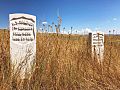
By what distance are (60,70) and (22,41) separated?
3.07 feet

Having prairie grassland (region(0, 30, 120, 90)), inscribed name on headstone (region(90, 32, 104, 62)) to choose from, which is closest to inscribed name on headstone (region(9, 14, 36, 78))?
prairie grassland (region(0, 30, 120, 90))

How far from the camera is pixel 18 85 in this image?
4.08m

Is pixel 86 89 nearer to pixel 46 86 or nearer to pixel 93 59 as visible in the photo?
pixel 46 86

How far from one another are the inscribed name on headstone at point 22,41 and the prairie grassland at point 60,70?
16cm

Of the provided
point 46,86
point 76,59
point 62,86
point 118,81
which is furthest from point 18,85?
point 118,81

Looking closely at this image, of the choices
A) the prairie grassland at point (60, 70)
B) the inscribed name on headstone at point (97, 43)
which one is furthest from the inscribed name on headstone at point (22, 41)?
the inscribed name on headstone at point (97, 43)

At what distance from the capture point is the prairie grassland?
4184 millimetres

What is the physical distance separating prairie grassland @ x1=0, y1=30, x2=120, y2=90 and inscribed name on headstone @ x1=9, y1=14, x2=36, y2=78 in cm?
16

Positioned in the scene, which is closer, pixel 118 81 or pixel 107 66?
pixel 118 81

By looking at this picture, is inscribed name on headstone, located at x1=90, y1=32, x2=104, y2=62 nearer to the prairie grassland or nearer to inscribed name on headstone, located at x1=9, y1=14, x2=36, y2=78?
the prairie grassland

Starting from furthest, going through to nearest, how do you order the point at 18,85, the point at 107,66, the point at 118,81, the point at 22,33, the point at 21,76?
the point at 107,66
the point at 118,81
the point at 22,33
the point at 21,76
the point at 18,85

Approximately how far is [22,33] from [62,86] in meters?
1.28

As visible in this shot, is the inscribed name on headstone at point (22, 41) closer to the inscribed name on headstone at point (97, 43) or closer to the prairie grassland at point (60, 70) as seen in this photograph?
the prairie grassland at point (60, 70)

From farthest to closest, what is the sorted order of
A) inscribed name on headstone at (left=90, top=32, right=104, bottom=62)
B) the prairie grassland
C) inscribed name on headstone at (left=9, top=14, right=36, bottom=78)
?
inscribed name on headstone at (left=90, top=32, right=104, bottom=62) → inscribed name on headstone at (left=9, top=14, right=36, bottom=78) → the prairie grassland
